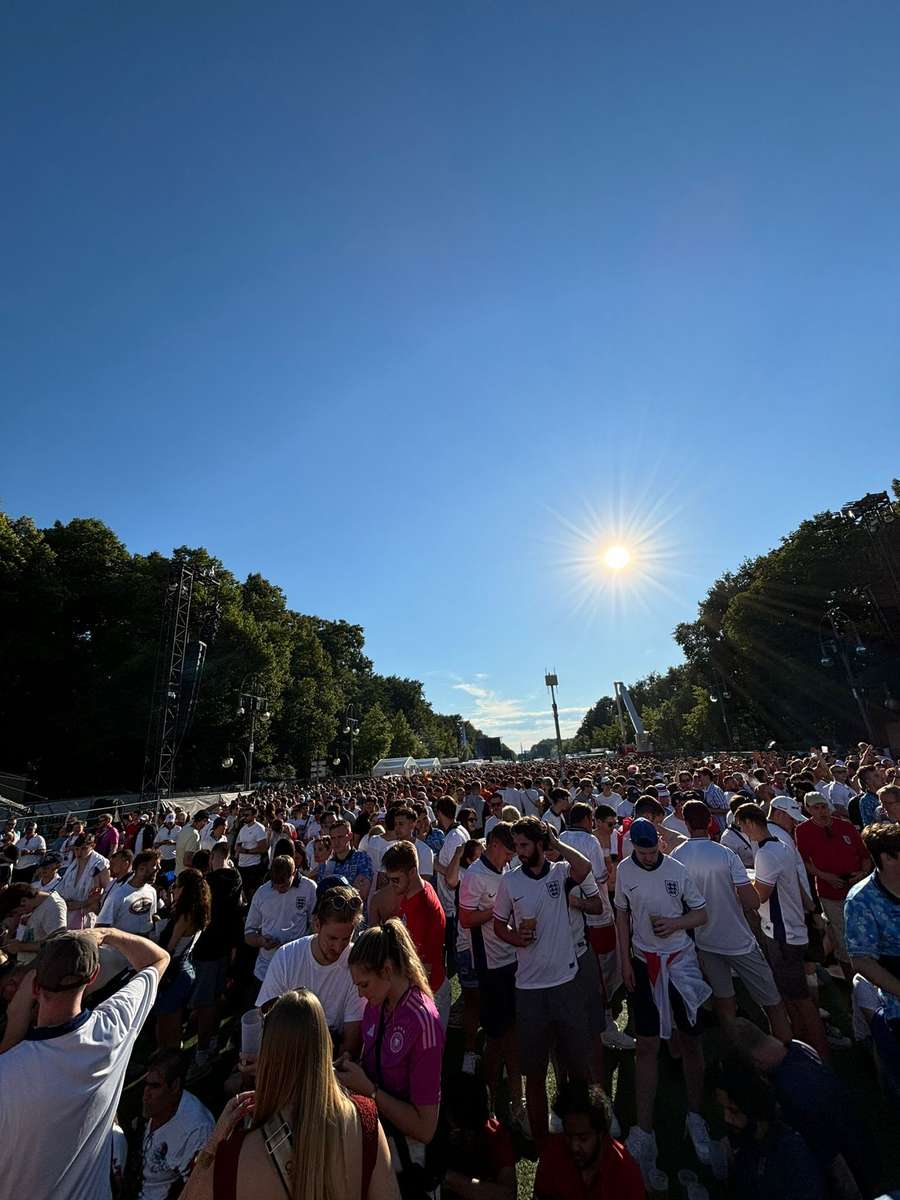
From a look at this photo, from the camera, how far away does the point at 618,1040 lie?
16.3ft

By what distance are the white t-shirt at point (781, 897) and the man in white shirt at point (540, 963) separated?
172cm

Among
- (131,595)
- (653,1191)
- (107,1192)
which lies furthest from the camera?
(131,595)

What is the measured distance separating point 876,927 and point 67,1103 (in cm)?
400

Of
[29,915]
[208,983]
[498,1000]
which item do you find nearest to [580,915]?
[498,1000]

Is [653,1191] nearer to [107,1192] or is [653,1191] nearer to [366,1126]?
[366,1126]

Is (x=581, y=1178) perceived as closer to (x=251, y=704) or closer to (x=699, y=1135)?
(x=699, y=1135)

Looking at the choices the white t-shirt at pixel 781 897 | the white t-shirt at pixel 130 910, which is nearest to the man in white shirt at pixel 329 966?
the white t-shirt at pixel 130 910

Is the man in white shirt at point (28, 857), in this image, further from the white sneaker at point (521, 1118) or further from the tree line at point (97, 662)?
the tree line at point (97, 662)

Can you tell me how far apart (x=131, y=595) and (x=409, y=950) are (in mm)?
35759

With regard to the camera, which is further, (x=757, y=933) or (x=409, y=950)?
(x=757, y=933)

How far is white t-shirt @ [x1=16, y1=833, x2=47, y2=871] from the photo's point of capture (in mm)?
10520

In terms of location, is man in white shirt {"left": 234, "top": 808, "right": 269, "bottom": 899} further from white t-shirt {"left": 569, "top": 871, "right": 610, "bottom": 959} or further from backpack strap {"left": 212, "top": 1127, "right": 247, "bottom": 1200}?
backpack strap {"left": 212, "top": 1127, "right": 247, "bottom": 1200}

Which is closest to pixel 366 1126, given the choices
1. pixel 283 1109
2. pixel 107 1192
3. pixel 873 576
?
pixel 283 1109

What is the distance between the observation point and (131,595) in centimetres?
3269
